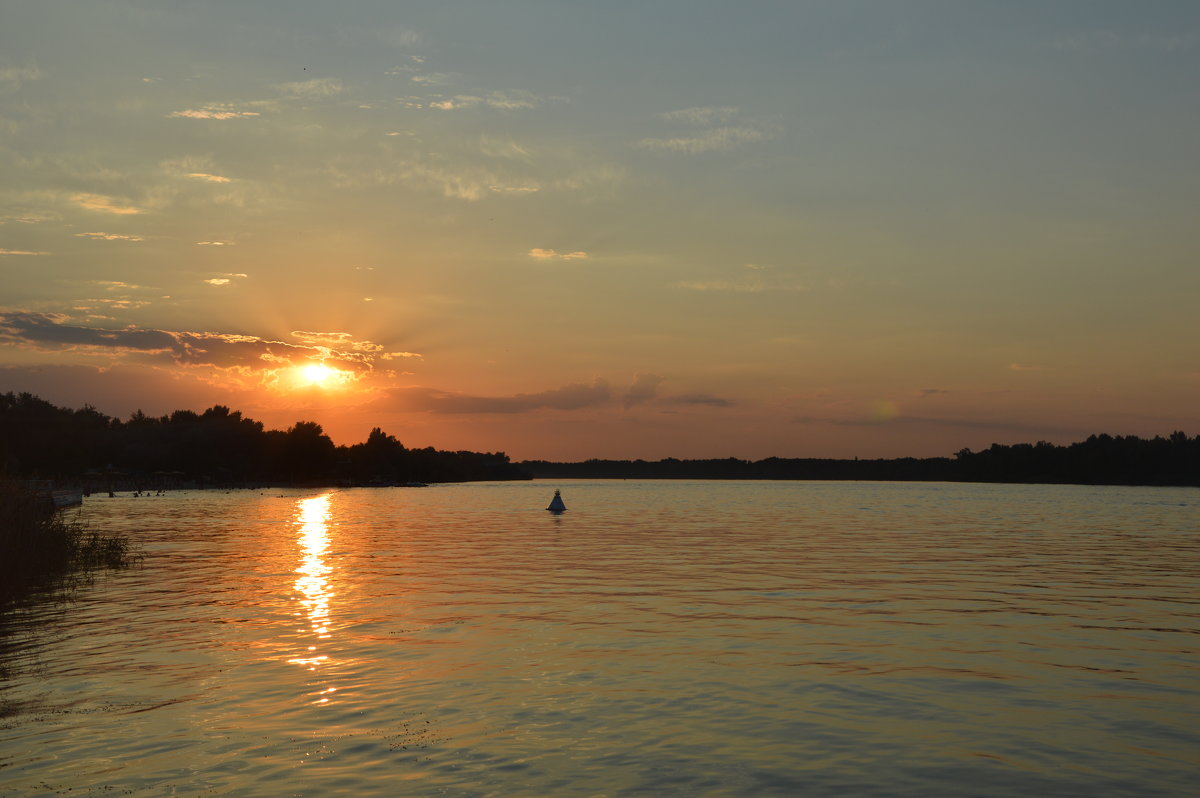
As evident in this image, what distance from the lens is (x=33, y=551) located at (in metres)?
36.2

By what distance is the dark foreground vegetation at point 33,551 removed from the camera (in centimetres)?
3322

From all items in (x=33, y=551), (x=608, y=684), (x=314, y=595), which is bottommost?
(x=314, y=595)

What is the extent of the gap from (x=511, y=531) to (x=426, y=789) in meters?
68.7

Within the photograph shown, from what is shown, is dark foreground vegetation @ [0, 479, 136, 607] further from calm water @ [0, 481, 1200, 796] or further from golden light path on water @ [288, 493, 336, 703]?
golden light path on water @ [288, 493, 336, 703]

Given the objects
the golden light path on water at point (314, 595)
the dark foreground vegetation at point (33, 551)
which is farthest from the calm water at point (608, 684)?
the dark foreground vegetation at point (33, 551)

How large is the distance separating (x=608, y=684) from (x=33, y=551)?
2786 centimetres

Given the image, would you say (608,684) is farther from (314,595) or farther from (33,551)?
(33,551)

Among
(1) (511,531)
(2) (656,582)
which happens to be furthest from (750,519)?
(2) (656,582)

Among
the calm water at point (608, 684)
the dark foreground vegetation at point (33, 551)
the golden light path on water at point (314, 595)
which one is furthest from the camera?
the dark foreground vegetation at point (33, 551)

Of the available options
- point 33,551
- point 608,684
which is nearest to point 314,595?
point 33,551

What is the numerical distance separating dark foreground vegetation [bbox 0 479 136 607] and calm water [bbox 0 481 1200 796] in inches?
88.5

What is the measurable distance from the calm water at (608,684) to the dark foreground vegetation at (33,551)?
225 cm

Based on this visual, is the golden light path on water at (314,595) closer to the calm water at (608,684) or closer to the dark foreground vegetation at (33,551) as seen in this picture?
the calm water at (608,684)

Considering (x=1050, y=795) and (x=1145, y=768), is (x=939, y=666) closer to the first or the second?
(x=1145, y=768)
